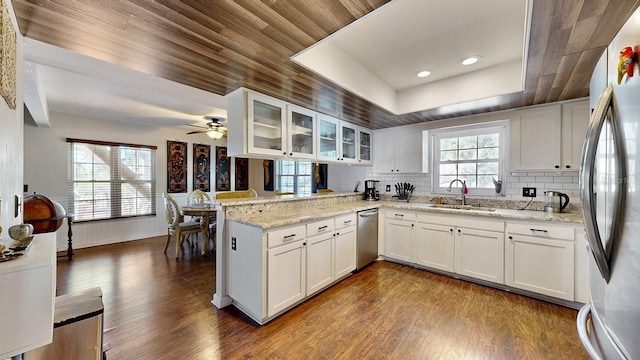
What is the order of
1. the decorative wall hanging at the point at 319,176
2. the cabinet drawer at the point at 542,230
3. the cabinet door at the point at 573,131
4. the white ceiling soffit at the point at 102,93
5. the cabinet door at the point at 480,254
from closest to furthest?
the white ceiling soffit at the point at 102,93 → the cabinet drawer at the point at 542,230 → the cabinet door at the point at 573,131 → the cabinet door at the point at 480,254 → the decorative wall hanging at the point at 319,176

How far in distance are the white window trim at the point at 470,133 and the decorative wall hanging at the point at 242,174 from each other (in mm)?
4873

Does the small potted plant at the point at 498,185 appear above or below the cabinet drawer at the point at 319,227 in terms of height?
above

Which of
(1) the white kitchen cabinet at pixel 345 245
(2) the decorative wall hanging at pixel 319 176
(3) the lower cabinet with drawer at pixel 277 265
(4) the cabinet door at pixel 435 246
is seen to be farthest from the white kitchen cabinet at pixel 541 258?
(2) the decorative wall hanging at pixel 319 176

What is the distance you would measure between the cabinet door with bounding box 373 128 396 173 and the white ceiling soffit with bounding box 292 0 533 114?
86cm

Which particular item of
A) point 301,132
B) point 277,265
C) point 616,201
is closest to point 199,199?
point 301,132

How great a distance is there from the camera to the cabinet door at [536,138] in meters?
2.70

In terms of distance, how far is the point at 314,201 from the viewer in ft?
11.1

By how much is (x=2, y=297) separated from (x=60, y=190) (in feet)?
16.7

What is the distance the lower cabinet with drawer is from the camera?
2.05m

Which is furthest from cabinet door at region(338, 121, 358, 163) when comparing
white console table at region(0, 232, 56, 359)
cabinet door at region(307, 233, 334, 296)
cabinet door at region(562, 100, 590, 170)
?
white console table at region(0, 232, 56, 359)

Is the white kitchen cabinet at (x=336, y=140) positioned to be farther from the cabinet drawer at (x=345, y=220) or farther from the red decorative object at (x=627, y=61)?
the red decorative object at (x=627, y=61)

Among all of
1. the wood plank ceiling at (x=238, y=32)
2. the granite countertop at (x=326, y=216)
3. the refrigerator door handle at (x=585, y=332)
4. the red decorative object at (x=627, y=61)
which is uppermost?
the wood plank ceiling at (x=238, y=32)

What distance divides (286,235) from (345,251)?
1.04m

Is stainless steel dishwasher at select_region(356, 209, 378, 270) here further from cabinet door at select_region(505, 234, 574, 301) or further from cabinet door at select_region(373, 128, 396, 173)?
cabinet door at select_region(505, 234, 574, 301)
